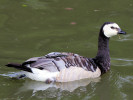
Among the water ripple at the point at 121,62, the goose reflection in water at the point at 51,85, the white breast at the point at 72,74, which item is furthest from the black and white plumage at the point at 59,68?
the water ripple at the point at 121,62

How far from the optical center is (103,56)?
31.7 feet

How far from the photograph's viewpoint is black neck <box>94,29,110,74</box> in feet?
31.3

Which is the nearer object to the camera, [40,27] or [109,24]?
[109,24]

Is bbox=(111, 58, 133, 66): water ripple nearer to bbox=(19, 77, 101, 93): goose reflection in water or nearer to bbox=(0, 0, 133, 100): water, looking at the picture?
bbox=(0, 0, 133, 100): water

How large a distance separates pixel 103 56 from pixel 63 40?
215cm

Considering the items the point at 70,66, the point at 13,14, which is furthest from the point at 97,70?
the point at 13,14

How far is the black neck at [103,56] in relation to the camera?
31.3 feet

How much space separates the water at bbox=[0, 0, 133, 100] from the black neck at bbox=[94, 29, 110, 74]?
225 millimetres

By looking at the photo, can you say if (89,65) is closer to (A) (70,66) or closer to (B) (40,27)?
(A) (70,66)

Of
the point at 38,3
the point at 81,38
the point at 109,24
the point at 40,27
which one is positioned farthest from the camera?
the point at 38,3

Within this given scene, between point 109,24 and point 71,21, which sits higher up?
point 109,24

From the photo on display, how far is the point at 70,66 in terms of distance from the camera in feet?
28.8

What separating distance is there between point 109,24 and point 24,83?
8.95ft

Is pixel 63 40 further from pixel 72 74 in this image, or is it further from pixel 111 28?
pixel 72 74
